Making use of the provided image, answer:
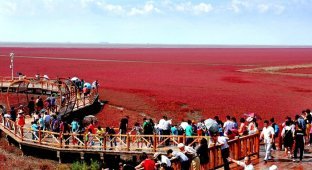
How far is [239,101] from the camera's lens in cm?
4262

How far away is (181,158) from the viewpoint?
12.3 meters

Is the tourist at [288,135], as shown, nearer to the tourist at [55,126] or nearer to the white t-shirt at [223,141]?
the white t-shirt at [223,141]

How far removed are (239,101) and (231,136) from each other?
2786 cm

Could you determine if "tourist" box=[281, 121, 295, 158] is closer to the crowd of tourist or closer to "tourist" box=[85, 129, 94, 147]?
the crowd of tourist

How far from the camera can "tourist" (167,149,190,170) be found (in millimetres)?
12348

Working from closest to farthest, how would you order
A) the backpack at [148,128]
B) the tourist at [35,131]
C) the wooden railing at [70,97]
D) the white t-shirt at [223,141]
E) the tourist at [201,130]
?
the white t-shirt at [223,141] < the tourist at [201,130] < the backpack at [148,128] < the tourist at [35,131] < the wooden railing at [70,97]

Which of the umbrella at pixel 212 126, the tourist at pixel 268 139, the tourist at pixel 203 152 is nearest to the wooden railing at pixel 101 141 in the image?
the tourist at pixel 268 139

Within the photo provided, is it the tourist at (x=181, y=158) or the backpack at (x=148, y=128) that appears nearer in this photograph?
the tourist at (x=181, y=158)

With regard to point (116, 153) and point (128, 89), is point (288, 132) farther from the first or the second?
point (128, 89)

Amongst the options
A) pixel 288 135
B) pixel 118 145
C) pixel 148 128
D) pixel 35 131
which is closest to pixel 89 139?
pixel 118 145

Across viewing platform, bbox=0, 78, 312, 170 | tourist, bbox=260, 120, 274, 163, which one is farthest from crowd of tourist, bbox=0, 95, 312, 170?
viewing platform, bbox=0, 78, 312, 170

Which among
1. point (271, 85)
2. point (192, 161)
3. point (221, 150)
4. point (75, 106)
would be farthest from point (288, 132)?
point (271, 85)

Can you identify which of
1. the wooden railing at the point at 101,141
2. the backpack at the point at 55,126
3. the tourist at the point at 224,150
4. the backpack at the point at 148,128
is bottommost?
the wooden railing at the point at 101,141

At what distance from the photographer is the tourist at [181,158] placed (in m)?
12.3
